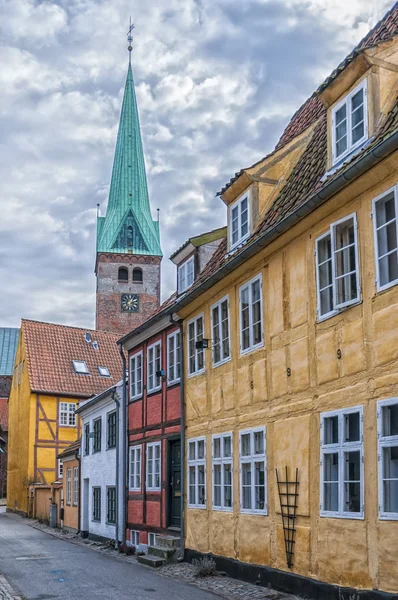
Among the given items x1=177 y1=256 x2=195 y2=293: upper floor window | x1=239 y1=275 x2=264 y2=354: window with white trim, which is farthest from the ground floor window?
x1=239 y1=275 x2=264 y2=354: window with white trim

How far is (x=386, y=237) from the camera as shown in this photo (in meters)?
10.3

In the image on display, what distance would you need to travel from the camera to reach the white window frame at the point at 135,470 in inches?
871

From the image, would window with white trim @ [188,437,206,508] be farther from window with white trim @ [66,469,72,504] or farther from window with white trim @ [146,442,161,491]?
window with white trim @ [66,469,72,504]

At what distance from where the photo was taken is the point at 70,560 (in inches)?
754

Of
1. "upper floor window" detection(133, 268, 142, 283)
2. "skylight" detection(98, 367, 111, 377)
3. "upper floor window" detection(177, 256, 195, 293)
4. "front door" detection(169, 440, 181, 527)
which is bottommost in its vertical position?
"front door" detection(169, 440, 181, 527)

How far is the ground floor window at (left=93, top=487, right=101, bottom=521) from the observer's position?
86.3 ft

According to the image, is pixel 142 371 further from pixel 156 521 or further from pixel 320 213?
pixel 320 213

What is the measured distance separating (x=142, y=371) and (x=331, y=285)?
1131 centimetres

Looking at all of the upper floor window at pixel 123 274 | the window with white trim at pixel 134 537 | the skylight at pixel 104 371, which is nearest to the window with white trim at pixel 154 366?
the window with white trim at pixel 134 537

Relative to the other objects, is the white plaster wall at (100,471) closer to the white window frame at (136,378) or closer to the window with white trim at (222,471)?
the white window frame at (136,378)

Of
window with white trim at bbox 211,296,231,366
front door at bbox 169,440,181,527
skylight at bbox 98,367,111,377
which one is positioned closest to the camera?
window with white trim at bbox 211,296,231,366

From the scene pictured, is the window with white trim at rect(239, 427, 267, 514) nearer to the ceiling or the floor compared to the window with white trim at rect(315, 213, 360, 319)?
nearer to the floor

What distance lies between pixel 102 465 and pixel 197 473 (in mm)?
9212

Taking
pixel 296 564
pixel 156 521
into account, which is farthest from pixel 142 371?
pixel 296 564
